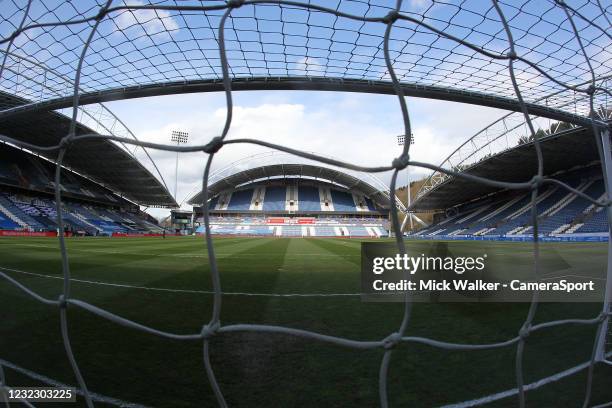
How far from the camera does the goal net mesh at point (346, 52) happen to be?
62.3 inches

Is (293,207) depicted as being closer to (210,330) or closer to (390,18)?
(390,18)

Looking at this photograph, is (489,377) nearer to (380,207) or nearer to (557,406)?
(557,406)

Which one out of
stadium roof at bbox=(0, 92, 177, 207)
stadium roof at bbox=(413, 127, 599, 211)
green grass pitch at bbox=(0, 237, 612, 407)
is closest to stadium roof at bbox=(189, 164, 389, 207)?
stadium roof at bbox=(0, 92, 177, 207)

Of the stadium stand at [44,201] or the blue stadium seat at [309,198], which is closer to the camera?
the stadium stand at [44,201]

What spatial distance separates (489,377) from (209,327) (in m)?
1.56

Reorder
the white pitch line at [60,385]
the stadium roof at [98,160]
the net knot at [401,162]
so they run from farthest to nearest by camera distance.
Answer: the stadium roof at [98,160]
the white pitch line at [60,385]
the net knot at [401,162]

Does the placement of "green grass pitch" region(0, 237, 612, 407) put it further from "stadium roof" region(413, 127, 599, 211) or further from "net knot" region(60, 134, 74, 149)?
"stadium roof" region(413, 127, 599, 211)

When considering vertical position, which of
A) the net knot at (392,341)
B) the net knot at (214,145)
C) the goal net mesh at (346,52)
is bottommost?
the net knot at (392,341)

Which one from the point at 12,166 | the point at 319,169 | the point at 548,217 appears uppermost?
the point at 319,169

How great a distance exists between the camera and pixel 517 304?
3533 mm

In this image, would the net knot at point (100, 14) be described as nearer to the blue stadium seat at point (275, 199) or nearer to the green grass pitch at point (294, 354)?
the green grass pitch at point (294, 354)

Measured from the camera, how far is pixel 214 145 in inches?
52.3

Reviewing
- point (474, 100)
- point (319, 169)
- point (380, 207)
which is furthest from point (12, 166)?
point (380, 207)

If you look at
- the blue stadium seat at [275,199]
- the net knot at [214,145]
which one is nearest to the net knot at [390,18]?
Answer: the net knot at [214,145]
